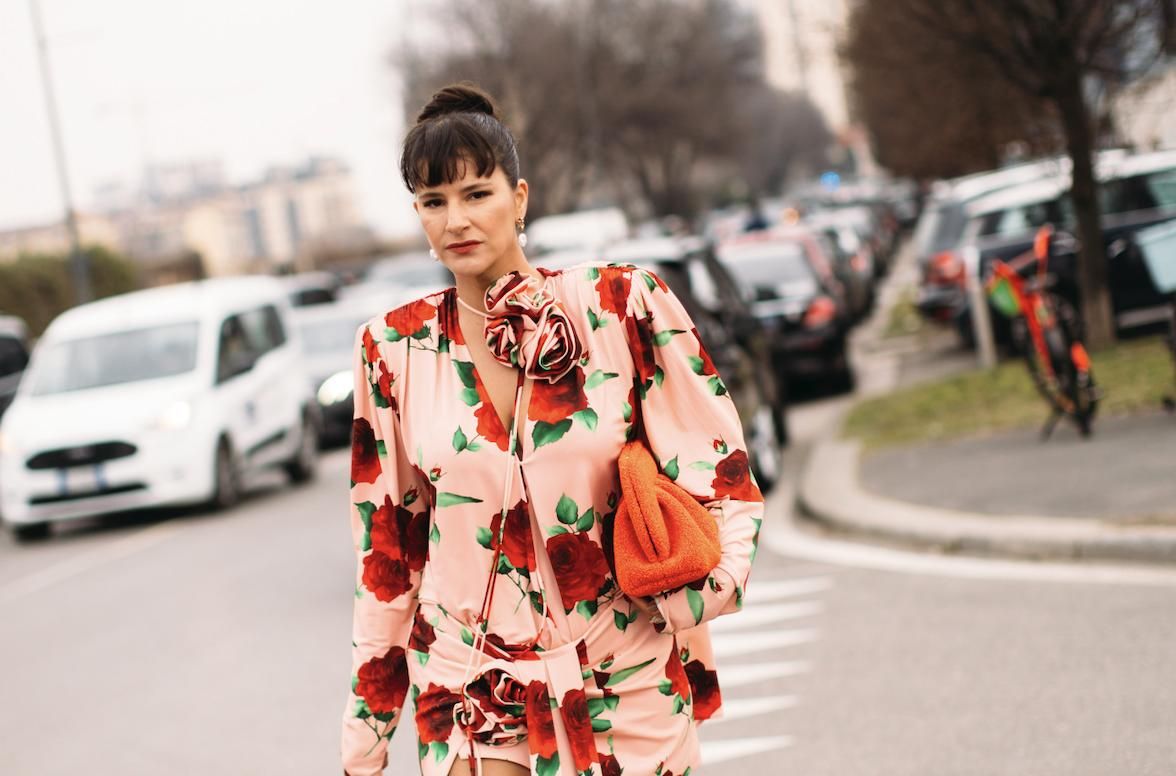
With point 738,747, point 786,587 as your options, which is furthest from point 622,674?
point 786,587

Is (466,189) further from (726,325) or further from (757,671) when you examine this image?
(726,325)

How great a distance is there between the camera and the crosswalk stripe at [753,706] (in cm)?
664

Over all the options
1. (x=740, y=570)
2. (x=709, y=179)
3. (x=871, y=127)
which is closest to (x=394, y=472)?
(x=740, y=570)

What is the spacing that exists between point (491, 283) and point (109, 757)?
466 cm

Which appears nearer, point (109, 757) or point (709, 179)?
point (109, 757)

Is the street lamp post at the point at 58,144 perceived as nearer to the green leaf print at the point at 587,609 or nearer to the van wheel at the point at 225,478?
the van wheel at the point at 225,478

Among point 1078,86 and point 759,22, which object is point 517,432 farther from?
point 759,22

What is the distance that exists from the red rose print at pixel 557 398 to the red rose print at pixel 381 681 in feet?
1.79

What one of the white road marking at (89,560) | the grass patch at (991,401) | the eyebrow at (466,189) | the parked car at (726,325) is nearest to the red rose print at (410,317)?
the eyebrow at (466,189)

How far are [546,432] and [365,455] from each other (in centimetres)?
42

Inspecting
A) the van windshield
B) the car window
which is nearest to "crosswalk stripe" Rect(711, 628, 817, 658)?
the van windshield

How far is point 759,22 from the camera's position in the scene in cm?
9150

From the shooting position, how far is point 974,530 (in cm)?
942

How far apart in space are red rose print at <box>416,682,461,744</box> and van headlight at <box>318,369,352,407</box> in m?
18.7
